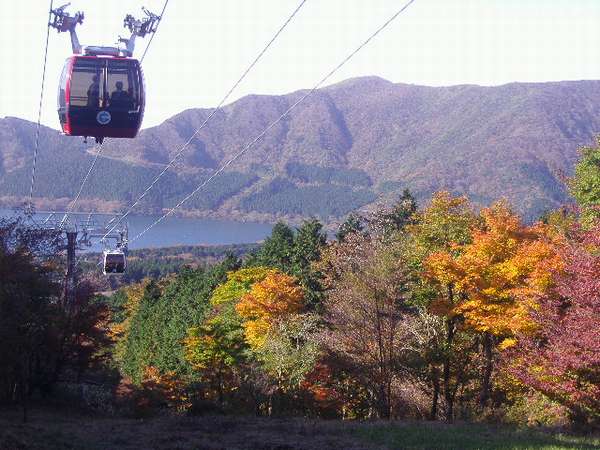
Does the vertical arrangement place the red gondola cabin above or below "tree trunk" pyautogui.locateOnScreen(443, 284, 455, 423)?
above

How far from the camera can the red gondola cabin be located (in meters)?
19.3

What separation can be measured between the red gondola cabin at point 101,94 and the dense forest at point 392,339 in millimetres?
5250

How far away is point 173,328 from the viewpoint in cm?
5381

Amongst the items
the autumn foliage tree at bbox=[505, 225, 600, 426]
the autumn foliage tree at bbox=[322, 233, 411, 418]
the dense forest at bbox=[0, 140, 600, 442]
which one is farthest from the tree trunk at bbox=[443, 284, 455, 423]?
the autumn foliage tree at bbox=[505, 225, 600, 426]

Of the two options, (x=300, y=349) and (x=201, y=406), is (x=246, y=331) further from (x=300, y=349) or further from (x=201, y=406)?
(x=201, y=406)

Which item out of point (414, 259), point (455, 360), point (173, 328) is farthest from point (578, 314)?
point (173, 328)

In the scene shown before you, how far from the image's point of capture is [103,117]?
64.4ft

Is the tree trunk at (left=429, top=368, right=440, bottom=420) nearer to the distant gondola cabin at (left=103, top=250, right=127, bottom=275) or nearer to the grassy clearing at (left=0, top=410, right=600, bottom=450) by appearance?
the grassy clearing at (left=0, top=410, right=600, bottom=450)

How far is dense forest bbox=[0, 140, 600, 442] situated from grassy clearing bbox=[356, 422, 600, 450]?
8.03 feet

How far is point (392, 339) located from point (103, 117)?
13.3 metres

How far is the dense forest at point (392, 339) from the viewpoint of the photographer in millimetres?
19484

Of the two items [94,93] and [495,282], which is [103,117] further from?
[495,282]

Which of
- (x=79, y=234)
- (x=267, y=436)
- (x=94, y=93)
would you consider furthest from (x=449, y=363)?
(x=79, y=234)

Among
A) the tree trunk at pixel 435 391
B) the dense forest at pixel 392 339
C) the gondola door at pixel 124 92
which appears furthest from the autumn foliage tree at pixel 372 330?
the gondola door at pixel 124 92
